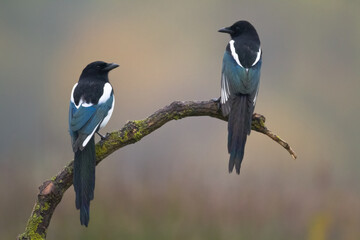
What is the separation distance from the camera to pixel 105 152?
2.20m

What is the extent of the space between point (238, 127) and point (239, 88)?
24 cm

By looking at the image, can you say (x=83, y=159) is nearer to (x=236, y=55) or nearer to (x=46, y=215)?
(x=46, y=215)

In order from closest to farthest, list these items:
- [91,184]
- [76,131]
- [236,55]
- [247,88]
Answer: [91,184] < [76,131] < [247,88] < [236,55]

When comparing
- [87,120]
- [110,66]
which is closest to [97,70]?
[110,66]

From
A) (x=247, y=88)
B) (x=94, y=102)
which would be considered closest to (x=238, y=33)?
(x=247, y=88)

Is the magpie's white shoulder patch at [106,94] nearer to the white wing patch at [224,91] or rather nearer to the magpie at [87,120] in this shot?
the magpie at [87,120]

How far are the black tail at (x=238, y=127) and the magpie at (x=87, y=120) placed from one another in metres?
0.57

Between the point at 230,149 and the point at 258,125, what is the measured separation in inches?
11.9

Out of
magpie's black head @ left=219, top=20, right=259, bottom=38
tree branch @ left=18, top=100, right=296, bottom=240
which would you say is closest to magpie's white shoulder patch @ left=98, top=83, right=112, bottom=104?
tree branch @ left=18, top=100, right=296, bottom=240

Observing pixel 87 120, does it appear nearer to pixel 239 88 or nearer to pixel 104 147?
pixel 104 147

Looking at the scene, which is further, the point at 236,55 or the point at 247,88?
the point at 236,55

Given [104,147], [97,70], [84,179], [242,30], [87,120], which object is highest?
[242,30]

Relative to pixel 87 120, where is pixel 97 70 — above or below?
above

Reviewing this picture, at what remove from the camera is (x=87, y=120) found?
214 cm
